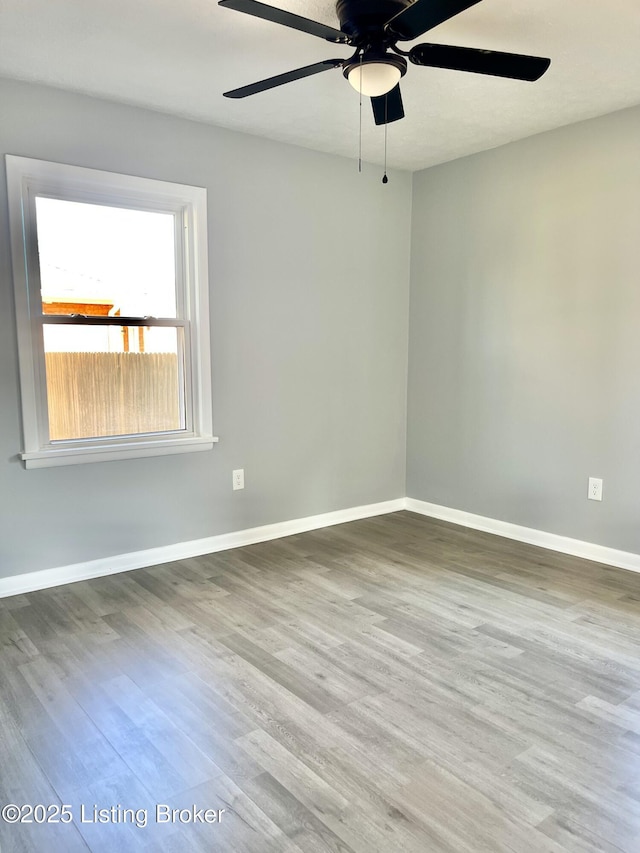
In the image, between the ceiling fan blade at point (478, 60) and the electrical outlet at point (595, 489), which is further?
the electrical outlet at point (595, 489)

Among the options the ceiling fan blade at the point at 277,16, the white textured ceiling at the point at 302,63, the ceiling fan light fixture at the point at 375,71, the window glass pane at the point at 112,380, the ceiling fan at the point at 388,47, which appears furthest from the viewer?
the window glass pane at the point at 112,380

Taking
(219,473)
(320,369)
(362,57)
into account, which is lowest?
(219,473)

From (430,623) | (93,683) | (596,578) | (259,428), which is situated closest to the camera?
(93,683)

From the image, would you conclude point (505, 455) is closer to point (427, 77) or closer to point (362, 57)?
point (427, 77)

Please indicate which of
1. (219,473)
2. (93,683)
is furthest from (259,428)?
(93,683)

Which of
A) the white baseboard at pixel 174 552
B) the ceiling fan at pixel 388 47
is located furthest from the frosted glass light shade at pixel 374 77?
the white baseboard at pixel 174 552

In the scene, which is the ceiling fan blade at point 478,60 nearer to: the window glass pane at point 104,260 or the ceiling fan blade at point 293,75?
the ceiling fan blade at point 293,75

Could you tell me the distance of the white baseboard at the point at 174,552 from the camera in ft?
9.75

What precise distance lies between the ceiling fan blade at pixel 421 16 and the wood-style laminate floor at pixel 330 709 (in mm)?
2121

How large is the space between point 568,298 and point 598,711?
228cm

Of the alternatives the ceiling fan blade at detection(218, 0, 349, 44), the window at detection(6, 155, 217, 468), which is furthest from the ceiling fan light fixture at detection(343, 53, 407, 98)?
the window at detection(6, 155, 217, 468)

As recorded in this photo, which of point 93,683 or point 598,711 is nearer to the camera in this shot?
point 598,711

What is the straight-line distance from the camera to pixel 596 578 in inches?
124

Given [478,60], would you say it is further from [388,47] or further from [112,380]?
[112,380]
